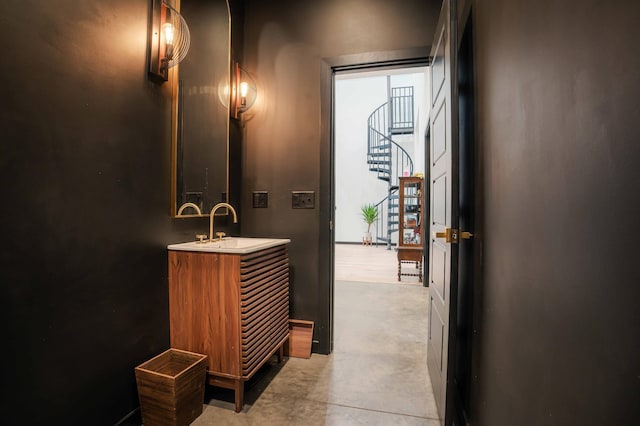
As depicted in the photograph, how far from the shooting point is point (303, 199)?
258 centimetres

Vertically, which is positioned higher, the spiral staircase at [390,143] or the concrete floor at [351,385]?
the spiral staircase at [390,143]

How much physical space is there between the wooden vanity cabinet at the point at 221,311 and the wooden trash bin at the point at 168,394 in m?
0.15

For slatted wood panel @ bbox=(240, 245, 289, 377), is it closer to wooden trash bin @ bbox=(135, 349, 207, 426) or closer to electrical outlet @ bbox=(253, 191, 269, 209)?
wooden trash bin @ bbox=(135, 349, 207, 426)

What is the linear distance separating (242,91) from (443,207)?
1.82 meters

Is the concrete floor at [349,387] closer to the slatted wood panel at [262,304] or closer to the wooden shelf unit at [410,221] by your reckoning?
the slatted wood panel at [262,304]

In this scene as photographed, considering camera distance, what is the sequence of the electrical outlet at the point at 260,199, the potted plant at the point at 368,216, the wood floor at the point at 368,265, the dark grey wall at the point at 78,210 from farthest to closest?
1. the potted plant at the point at 368,216
2. the wood floor at the point at 368,265
3. the electrical outlet at the point at 260,199
4. the dark grey wall at the point at 78,210

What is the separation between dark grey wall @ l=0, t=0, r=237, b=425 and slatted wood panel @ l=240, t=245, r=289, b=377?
1.70ft

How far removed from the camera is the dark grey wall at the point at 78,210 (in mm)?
1165

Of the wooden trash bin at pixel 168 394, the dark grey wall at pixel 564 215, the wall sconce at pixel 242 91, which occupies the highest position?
the wall sconce at pixel 242 91

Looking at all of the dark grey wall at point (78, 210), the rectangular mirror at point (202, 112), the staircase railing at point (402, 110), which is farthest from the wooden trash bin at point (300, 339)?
the staircase railing at point (402, 110)

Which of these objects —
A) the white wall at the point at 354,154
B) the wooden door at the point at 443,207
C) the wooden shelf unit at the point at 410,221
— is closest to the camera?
the wooden door at the point at 443,207

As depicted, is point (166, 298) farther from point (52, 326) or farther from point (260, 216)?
point (260, 216)

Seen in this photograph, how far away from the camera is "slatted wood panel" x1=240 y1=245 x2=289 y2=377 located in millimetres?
1797

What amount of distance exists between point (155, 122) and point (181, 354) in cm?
136
